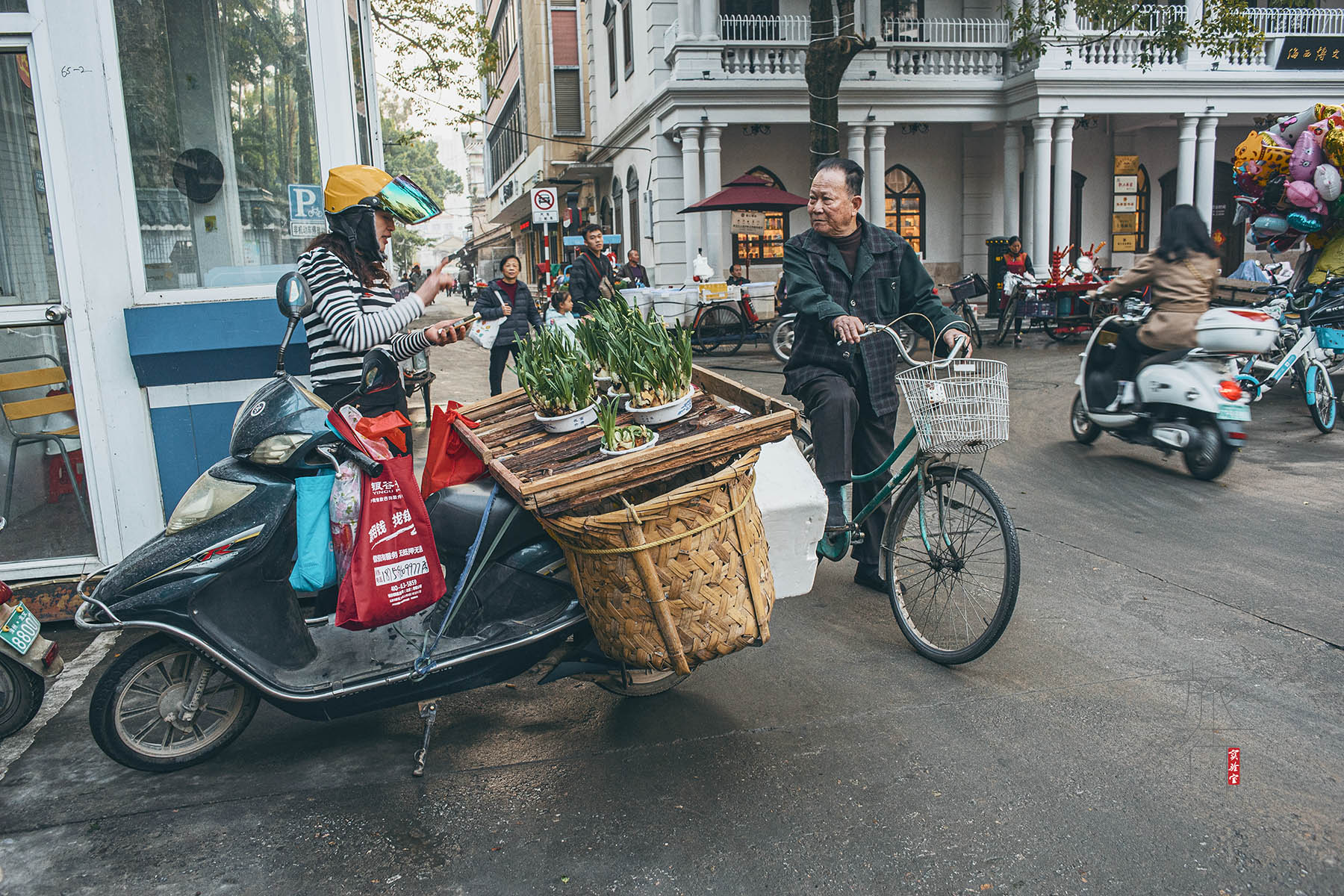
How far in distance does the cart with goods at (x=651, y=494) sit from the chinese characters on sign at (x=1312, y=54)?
79.4ft

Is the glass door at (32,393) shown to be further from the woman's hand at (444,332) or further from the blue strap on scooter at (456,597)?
the blue strap on scooter at (456,597)

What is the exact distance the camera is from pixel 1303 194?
A: 8375mm

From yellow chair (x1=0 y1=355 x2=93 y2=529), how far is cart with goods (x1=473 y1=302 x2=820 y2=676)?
9.46ft

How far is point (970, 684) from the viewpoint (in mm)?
3607

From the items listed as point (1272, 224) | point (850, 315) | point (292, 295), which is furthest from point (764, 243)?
point (292, 295)

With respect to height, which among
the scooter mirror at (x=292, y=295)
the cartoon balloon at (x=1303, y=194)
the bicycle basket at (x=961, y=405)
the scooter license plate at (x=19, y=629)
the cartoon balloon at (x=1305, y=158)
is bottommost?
the scooter license plate at (x=19, y=629)

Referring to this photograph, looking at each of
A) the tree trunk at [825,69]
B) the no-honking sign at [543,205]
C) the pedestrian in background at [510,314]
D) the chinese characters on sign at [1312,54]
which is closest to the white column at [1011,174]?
the chinese characters on sign at [1312,54]

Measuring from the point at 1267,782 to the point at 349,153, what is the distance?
4.98 m

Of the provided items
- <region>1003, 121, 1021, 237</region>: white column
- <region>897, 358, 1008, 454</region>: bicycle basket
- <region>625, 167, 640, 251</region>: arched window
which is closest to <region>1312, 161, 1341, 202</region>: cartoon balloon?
<region>897, 358, 1008, 454</region>: bicycle basket

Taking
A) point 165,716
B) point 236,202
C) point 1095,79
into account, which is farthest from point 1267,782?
point 1095,79

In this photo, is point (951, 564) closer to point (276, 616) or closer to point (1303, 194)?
point (276, 616)

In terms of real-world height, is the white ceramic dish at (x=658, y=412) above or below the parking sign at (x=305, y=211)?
below

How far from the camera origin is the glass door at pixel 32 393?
4.77 m

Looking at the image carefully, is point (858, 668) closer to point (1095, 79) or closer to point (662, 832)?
point (662, 832)
